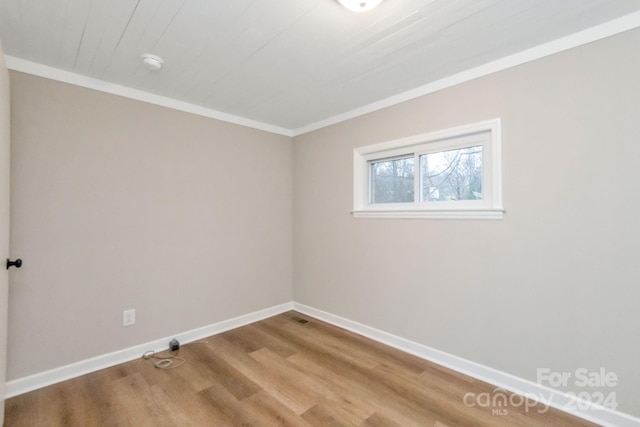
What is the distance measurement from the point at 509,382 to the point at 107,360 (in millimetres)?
2983

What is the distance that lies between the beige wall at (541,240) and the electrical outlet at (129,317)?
2136 mm

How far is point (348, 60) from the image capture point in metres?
2.01

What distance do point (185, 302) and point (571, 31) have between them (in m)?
3.51

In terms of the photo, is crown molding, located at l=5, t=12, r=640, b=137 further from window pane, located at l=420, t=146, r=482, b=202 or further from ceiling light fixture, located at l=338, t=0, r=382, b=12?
ceiling light fixture, located at l=338, t=0, r=382, b=12

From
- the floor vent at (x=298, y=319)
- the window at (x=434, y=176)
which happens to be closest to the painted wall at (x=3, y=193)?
the floor vent at (x=298, y=319)

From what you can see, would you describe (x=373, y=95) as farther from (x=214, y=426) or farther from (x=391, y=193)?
(x=214, y=426)

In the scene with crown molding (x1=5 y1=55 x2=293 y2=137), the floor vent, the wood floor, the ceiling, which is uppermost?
the ceiling

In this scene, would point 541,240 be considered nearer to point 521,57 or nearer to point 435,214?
point 435,214

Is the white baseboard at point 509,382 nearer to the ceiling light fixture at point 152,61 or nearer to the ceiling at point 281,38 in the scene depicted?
the ceiling at point 281,38

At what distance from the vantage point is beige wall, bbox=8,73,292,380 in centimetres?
197

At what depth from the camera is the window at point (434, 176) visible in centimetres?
208

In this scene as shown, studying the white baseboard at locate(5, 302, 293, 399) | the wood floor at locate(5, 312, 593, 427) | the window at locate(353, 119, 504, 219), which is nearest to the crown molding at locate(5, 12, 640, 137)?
the window at locate(353, 119, 504, 219)

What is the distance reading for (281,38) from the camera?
174cm

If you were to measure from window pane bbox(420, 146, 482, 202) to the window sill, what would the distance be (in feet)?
0.52
